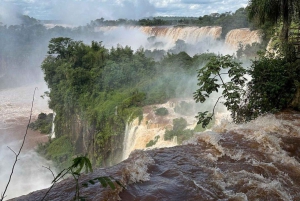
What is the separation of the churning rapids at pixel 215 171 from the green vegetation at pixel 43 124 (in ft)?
70.6

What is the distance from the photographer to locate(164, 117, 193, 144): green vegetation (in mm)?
12031

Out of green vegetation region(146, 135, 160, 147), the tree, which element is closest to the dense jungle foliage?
green vegetation region(146, 135, 160, 147)

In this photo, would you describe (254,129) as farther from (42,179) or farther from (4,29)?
(4,29)

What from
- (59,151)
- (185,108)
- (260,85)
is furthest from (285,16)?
(59,151)

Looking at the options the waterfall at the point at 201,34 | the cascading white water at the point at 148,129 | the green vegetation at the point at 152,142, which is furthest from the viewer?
the waterfall at the point at 201,34

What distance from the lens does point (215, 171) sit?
5359mm

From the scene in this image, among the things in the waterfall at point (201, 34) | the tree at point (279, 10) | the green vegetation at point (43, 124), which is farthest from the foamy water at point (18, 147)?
the waterfall at point (201, 34)

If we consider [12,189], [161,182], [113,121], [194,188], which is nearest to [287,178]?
[194,188]

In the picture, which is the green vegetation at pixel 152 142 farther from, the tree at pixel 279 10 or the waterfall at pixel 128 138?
the tree at pixel 279 10

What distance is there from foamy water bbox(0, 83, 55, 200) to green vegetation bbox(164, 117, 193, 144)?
6.99 meters

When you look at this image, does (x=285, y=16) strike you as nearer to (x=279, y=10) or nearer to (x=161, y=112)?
(x=279, y=10)

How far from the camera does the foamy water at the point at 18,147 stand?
17.6m

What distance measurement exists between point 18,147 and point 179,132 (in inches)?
585

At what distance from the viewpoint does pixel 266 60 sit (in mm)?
8883
